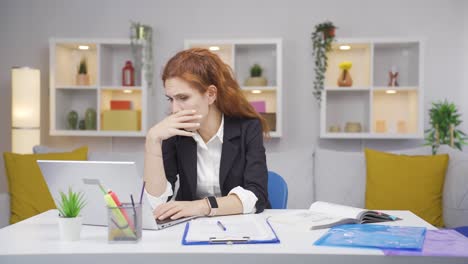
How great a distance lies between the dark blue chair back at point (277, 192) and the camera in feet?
7.59

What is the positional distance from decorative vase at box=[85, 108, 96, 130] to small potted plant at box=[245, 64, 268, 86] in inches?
54.8

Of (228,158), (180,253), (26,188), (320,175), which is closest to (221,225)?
(180,253)

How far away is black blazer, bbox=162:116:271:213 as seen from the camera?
215 centimetres

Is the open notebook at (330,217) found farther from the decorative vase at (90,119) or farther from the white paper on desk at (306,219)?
the decorative vase at (90,119)

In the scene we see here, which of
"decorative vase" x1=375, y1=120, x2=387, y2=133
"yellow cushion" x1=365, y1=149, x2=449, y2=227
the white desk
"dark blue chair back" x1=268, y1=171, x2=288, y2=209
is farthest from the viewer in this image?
"decorative vase" x1=375, y1=120, x2=387, y2=133

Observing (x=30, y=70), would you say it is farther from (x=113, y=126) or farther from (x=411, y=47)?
(x=411, y=47)

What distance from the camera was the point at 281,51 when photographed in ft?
15.1

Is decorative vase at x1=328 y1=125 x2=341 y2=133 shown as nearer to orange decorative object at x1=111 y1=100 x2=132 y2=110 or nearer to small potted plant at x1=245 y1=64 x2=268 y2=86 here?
small potted plant at x1=245 y1=64 x2=268 y2=86

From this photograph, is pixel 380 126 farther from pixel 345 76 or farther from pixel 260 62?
pixel 260 62

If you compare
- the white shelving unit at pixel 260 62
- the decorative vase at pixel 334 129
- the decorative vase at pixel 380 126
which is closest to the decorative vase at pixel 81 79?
the white shelving unit at pixel 260 62

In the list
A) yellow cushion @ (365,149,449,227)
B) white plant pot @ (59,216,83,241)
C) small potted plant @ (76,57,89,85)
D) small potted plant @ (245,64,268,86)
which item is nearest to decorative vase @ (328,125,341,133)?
small potted plant @ (245,64,268,86)

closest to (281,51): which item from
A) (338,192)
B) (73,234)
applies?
(338,192)

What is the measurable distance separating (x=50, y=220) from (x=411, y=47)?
3.83 m

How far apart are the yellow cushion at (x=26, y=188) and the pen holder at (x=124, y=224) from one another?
2340mm
